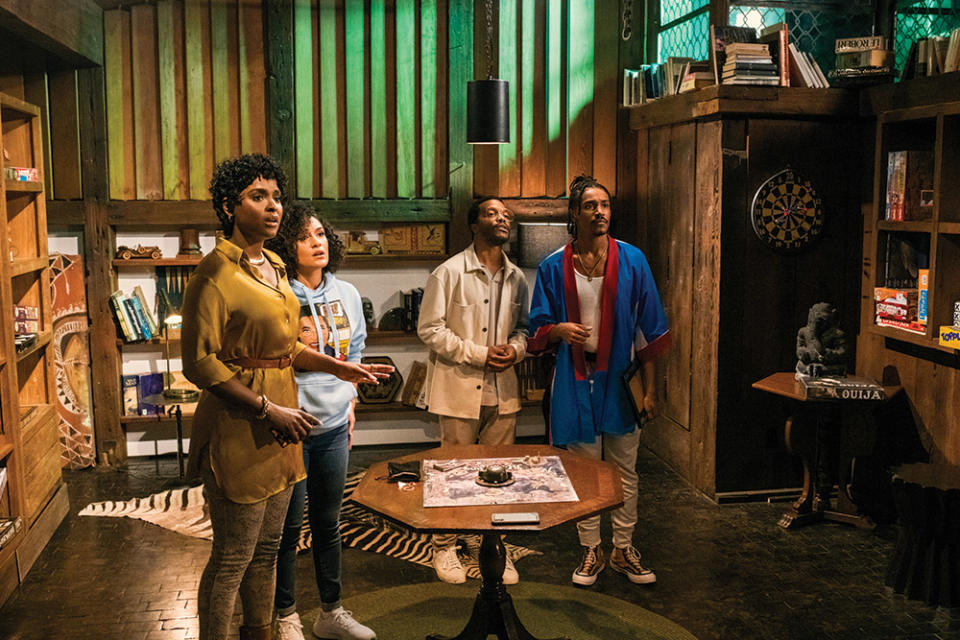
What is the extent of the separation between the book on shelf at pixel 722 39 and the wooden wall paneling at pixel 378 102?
2264 mm

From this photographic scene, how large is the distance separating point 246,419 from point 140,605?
5.84 feet

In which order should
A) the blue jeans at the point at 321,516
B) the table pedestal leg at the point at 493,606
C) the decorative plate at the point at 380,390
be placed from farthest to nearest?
the decorative plate at the point at 380,390 → the blue jeans at the point at 321,516 → the table pedestal leg at the point at 493,606

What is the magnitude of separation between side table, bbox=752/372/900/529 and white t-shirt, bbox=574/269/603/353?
1.26m

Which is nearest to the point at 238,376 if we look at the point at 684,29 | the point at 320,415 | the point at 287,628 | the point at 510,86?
the point at 320,415

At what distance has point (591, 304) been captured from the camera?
13.9ft

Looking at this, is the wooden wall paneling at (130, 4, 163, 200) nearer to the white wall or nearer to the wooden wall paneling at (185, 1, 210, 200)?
the wooden wall paneling at (185, 1, 210, 200)

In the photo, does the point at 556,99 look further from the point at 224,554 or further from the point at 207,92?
the point at 224,554

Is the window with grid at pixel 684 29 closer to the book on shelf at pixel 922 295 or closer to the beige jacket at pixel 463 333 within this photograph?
the book on shelf at pixel 922 295

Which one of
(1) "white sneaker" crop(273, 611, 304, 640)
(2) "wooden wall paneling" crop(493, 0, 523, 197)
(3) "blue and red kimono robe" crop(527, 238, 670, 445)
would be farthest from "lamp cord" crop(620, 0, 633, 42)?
(1) "white sneaker" crop(273, 611, 304, 640)

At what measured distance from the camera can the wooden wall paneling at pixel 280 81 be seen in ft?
20.3

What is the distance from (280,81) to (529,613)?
396 cm

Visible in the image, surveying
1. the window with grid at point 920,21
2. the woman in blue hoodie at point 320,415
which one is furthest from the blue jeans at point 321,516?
→ the window with grid at point 920,21

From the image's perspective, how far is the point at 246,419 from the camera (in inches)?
110

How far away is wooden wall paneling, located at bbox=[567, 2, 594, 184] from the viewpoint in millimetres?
6531
